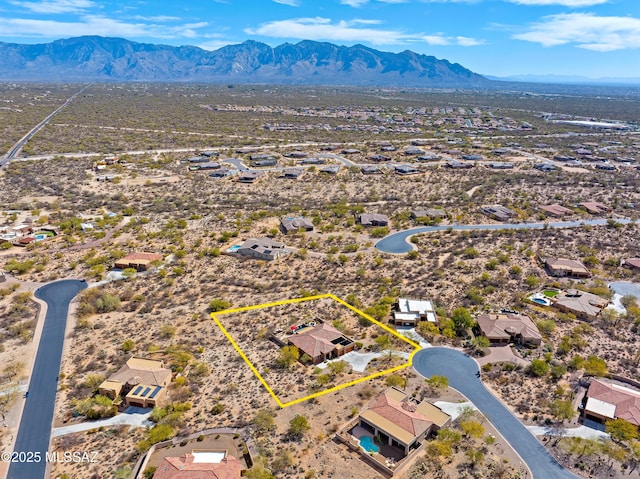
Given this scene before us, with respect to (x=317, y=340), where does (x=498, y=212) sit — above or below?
above

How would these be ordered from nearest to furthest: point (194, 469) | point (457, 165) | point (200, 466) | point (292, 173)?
point (194, 469) → point (200, 466) → point (292, 173) → point (457, 165)

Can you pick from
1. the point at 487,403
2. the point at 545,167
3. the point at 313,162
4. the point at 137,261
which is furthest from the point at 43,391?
the point at 545,167

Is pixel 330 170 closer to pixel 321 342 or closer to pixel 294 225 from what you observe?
pixel 294 225

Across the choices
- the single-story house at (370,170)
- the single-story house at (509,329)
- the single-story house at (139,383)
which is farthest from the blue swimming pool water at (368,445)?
the single-story house at (370,170)

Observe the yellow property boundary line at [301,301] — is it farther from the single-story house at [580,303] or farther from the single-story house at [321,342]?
the single-story house at [580,303]

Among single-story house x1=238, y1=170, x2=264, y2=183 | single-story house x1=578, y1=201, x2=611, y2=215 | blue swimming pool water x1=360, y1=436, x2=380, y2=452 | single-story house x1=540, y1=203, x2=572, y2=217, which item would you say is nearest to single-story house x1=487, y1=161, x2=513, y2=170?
single-story house x1=578, y1=201, x2=611, y2=215

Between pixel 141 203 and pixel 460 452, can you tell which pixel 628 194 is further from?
pixel 141 203
